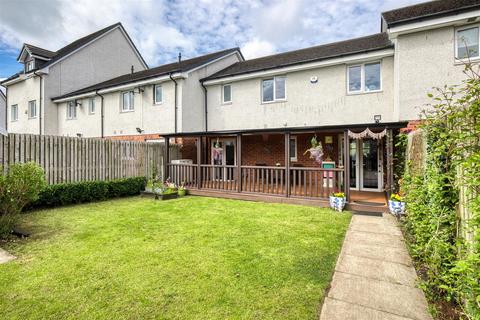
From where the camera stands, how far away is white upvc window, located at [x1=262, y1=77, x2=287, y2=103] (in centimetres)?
1260

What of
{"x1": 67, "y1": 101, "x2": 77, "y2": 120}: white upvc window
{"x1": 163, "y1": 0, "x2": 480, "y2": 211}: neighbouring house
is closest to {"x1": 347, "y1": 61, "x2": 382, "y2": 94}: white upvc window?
{"x1": 163, "y1": 0, "x2": 480, "y2": 211}: neighbouring house

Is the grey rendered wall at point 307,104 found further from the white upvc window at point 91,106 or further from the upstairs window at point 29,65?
the upstairs window at point 29,65

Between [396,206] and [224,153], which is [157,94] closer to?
[224,153]

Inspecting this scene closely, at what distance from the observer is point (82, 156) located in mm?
9664

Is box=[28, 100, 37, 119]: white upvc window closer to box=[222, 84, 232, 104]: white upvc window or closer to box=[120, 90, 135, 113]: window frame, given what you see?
box=[120, 90, 135, 113]: window frame

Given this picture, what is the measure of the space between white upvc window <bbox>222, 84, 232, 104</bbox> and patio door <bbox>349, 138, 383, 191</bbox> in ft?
23.1

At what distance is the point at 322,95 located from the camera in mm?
11570

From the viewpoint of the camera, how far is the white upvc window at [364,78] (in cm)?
1052

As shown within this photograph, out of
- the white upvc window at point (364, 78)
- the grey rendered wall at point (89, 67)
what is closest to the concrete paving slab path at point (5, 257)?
the white upvc window at point (364, 78)

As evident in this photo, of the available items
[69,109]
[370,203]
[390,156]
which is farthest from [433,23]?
[69,109]

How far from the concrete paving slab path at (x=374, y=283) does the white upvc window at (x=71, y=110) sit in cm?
2064

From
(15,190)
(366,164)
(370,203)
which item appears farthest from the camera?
(366,164)

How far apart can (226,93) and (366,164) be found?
8344mm

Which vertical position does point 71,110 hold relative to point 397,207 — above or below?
above
